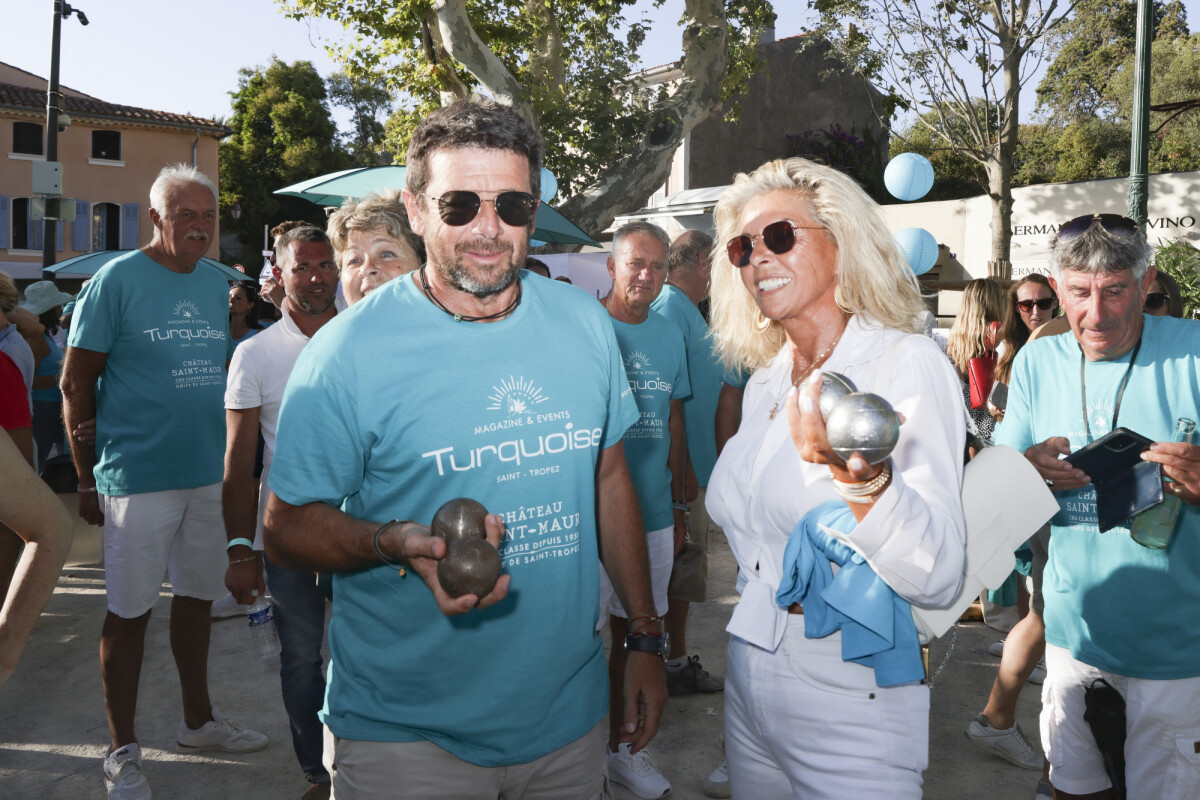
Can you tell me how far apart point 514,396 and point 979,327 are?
184 inches

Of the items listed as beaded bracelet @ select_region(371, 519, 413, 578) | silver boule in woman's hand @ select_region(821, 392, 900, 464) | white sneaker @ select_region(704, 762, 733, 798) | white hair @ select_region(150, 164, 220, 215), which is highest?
white hair @ select_region(150, 164, 220, 215)

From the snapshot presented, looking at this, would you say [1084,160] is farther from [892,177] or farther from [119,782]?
[119,782]

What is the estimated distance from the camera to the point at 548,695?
203 cm

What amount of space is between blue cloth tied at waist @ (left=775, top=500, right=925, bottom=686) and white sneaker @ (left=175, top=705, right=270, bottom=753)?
10.7 ft

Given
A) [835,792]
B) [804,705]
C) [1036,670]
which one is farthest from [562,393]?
[1036,670]

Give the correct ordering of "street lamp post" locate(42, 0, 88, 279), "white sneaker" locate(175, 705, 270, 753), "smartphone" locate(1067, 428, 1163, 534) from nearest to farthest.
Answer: "smartphone" locate(1067, 428, 1163, 534)
"white sneaker" locate(175, 705, 270, 753)
"street lamp post" locate(42, 0, 88, 279)

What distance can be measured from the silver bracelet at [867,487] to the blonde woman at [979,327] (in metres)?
4.43

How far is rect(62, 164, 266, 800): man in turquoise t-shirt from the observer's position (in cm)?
384

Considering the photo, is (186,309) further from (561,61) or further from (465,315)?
(561,61)

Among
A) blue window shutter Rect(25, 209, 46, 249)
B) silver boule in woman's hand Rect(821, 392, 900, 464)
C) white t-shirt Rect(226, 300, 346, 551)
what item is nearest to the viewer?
silver boule in woman's hand Rect(821, 392, 900, 464)

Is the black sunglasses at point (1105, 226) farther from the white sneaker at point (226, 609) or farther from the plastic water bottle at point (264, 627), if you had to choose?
the white sneaker at point (226, 609)

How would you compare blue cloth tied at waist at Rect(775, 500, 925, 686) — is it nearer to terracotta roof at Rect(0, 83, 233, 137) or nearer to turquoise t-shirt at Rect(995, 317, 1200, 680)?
turquoise t-shirt at Rect(995, 317, 1200, 680)

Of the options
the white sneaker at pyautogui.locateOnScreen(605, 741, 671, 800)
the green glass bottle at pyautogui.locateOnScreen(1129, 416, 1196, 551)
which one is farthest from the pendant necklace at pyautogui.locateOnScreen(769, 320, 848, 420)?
the white sneaker at pyautogui.locateOnScreen(605, 741, 671, 800)

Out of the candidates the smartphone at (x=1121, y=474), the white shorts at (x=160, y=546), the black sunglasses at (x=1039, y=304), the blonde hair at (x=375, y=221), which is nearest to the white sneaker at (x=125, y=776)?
the white shorts at (x=160, y=546)
